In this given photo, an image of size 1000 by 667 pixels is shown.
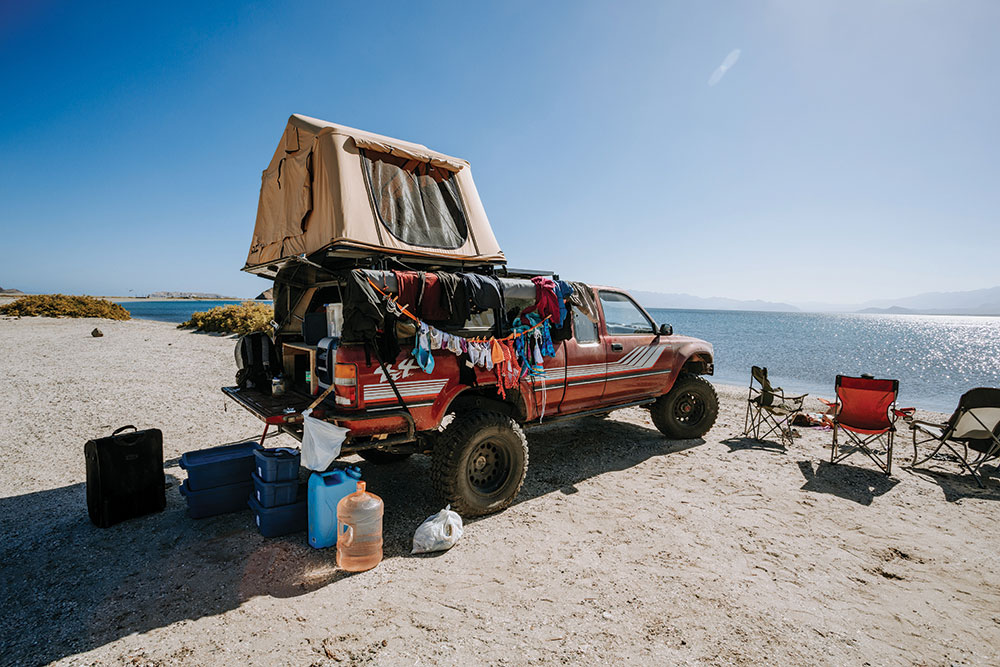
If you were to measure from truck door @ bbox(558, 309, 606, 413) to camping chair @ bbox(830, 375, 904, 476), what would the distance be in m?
3.31

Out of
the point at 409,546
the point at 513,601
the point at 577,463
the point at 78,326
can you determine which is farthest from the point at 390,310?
the point at 78,326

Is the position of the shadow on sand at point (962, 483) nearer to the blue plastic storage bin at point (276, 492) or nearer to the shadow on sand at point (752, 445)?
the shadow on sand at point (752, 445)

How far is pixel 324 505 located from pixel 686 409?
18.1 feet

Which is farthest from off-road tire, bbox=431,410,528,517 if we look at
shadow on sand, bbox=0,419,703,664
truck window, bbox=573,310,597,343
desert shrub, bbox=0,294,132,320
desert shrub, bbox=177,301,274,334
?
desert shrub, bbox=0,294,132,320

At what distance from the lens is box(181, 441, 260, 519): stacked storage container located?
408 cm

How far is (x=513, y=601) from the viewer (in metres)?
3.12

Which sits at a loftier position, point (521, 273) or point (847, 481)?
point (521, 273)

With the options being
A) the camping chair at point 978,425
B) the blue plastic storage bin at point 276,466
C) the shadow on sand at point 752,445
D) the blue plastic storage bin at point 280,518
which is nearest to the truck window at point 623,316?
the shadow on sand at point 752,445

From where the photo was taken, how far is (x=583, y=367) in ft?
17.8

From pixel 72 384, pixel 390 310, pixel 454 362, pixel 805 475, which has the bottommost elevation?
pixel 805 475

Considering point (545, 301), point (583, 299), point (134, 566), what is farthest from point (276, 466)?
point (583, 299)

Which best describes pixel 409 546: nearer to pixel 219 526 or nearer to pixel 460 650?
pixel 460 650

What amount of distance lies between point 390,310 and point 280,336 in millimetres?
2592

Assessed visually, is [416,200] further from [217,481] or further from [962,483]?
[962,483]
